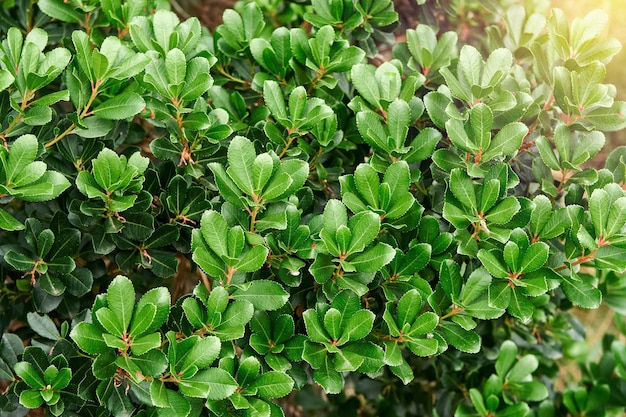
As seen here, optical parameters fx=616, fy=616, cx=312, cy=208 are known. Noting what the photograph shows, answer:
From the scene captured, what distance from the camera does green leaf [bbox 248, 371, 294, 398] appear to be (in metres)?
1.09

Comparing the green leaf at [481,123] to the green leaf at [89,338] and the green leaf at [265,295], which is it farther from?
the green leaf at [89,338]

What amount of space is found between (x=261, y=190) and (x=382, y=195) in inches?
9.3

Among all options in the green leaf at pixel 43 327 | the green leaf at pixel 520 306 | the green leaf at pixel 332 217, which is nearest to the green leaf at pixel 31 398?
the green leaf at pixel 43 327

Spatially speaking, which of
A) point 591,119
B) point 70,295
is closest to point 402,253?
point 591,119

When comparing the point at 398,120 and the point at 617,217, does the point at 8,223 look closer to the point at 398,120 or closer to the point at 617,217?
the point at 398,120

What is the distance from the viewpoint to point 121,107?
122cm

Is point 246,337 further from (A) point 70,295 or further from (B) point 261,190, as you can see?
(A) point 70,295

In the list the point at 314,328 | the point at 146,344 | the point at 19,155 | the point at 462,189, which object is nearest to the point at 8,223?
the point at 19,155

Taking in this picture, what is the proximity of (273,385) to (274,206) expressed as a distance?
13.0 inches

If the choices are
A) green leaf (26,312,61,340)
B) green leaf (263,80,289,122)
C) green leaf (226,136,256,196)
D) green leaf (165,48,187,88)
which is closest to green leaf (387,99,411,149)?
green leaf (263,80,289,122)

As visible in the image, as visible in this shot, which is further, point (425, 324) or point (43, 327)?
point (43, 327)

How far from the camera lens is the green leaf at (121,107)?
121 centimetres

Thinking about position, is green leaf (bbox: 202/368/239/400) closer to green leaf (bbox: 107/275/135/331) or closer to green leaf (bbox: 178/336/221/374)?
green leaf (bbox: 178/336/221/374)

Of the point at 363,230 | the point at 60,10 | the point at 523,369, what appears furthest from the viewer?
the point at 523,369
